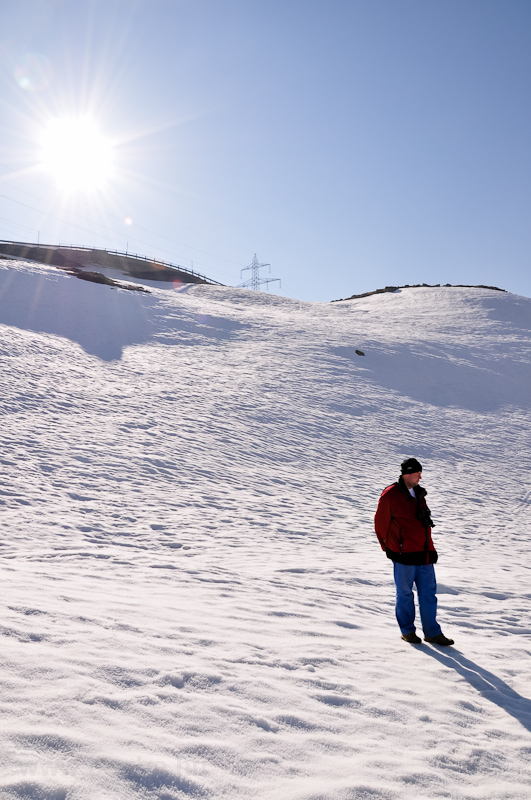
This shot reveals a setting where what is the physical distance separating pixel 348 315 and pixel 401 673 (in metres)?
32.3

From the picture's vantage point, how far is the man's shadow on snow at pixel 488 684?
4.03 meters

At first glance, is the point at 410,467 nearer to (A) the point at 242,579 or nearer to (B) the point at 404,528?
(B) the point at 404,528

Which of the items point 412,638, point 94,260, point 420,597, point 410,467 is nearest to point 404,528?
point 410,467

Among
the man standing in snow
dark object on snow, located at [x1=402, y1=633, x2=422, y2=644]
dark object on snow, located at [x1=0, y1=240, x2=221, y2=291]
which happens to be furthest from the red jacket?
dark object on snow, located at [x1=0, y1=240, x2=221, y2=291]

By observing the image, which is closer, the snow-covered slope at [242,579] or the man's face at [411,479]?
the snow-covered slope at [242,579]


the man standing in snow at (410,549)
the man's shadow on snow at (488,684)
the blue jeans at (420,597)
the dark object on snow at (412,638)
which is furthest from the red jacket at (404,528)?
the man's shadow on snow at (488,684)

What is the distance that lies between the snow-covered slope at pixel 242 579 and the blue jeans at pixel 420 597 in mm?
271

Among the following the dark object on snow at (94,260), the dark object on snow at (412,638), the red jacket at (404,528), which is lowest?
the dark object on snow at (412,638)

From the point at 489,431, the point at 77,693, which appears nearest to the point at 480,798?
the point at 77,693

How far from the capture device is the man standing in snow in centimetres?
526

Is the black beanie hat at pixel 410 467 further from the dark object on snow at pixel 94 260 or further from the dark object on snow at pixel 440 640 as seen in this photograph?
the dark object on snow at pixel 94 260

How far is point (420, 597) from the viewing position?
5355 mm

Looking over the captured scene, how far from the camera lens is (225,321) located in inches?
1102

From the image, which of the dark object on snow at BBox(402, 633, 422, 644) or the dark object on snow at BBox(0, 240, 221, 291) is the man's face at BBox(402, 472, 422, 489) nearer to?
the dark object on snow at BBox(402, 633, 422, 644)
